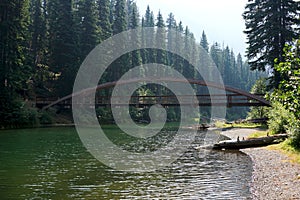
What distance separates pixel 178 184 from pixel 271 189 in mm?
3223

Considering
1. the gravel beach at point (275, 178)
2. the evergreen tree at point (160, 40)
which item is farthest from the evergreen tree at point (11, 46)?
the evergreen tree at point (160, 40)

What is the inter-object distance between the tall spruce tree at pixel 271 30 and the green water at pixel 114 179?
1874cm

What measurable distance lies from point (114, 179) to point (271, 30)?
27.3 m

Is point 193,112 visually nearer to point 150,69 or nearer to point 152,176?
point 150,69

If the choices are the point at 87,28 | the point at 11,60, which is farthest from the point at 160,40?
the point at 11,60

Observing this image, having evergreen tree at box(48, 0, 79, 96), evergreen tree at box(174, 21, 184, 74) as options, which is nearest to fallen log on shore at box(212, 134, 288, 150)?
evergreen tree at box(48, 0, 79, 96)

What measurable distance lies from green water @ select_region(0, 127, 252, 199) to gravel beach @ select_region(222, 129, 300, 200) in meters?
0.37

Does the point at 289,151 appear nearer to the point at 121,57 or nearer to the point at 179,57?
the point at 121,57

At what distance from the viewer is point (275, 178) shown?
1224cm

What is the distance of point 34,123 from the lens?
4125cm

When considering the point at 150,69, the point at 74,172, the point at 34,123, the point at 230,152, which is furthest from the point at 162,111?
the point at 74,172

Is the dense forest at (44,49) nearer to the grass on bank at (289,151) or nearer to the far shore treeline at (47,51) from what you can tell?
the far shore treeline at (47,51)

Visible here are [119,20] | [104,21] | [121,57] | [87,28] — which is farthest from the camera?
[119,20]

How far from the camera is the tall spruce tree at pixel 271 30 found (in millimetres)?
34656
